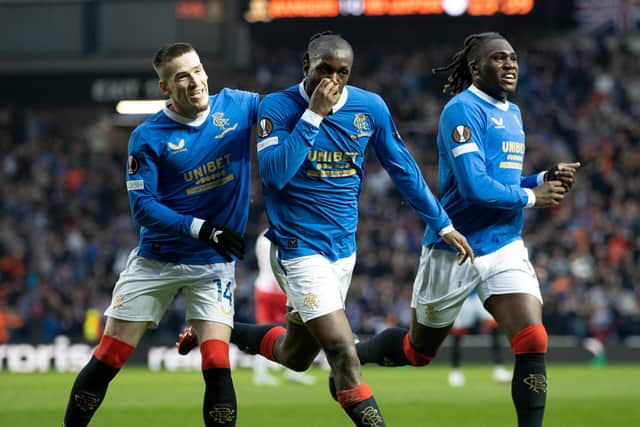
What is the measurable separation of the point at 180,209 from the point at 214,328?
2.58 ft

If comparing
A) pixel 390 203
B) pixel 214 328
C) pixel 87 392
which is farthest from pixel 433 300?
pixel 390 203

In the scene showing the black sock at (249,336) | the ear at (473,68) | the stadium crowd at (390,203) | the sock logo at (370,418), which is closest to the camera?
the sock logo at (370,418)

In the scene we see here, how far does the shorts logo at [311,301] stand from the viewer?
621 centimetres

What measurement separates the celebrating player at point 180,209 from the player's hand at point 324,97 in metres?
0.89

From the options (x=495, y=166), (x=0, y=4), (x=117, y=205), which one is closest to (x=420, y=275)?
(x=495, y=166)

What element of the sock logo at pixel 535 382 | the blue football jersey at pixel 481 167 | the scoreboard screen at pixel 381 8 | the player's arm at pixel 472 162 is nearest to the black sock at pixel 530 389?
the sock logo at pixel 535 382

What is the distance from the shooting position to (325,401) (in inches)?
458

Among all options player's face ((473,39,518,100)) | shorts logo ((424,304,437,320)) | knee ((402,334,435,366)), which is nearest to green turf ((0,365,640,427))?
knee ((402,334,435,366))

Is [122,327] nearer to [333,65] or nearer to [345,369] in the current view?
[345,369]

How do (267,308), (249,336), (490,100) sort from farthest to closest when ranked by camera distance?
(267,308) → (249,336) → (490,100)

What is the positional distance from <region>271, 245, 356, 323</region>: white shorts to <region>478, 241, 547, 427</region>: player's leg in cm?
103

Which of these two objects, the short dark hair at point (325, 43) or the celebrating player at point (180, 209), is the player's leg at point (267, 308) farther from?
the short dark hair at point (325, 43)

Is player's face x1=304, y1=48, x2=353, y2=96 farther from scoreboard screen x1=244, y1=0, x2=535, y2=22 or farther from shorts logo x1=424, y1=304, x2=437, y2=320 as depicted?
scoreboard screen x1=244, y1=0, x2=535, y2=22

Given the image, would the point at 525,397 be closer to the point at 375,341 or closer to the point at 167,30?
the point at 375,341
